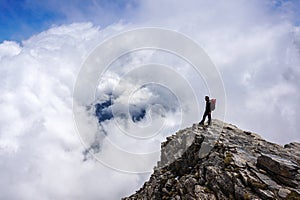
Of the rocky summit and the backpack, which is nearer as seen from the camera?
the rocky summit

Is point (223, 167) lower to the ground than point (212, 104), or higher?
lower

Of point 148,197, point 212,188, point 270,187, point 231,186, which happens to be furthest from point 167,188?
point 270,187

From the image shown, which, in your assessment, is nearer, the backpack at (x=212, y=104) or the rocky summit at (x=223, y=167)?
the rocky summit at (x=223, y=167)

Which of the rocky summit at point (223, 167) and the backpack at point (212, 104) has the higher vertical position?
the backpack at point (212, 104)

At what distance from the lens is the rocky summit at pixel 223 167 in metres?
17.8

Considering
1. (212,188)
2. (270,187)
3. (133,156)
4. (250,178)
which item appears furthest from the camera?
(133,156)

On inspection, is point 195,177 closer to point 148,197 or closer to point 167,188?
point 167,188

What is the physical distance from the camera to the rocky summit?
17.8 m

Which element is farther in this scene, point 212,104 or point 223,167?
point 212,104

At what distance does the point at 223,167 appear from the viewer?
834 inches

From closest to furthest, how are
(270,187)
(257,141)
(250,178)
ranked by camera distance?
1. (270,187)
2. (250,178)
3. (257,141)

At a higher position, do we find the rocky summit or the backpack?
the backpack

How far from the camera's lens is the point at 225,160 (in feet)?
71.4

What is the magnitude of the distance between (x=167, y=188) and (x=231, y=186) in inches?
343
